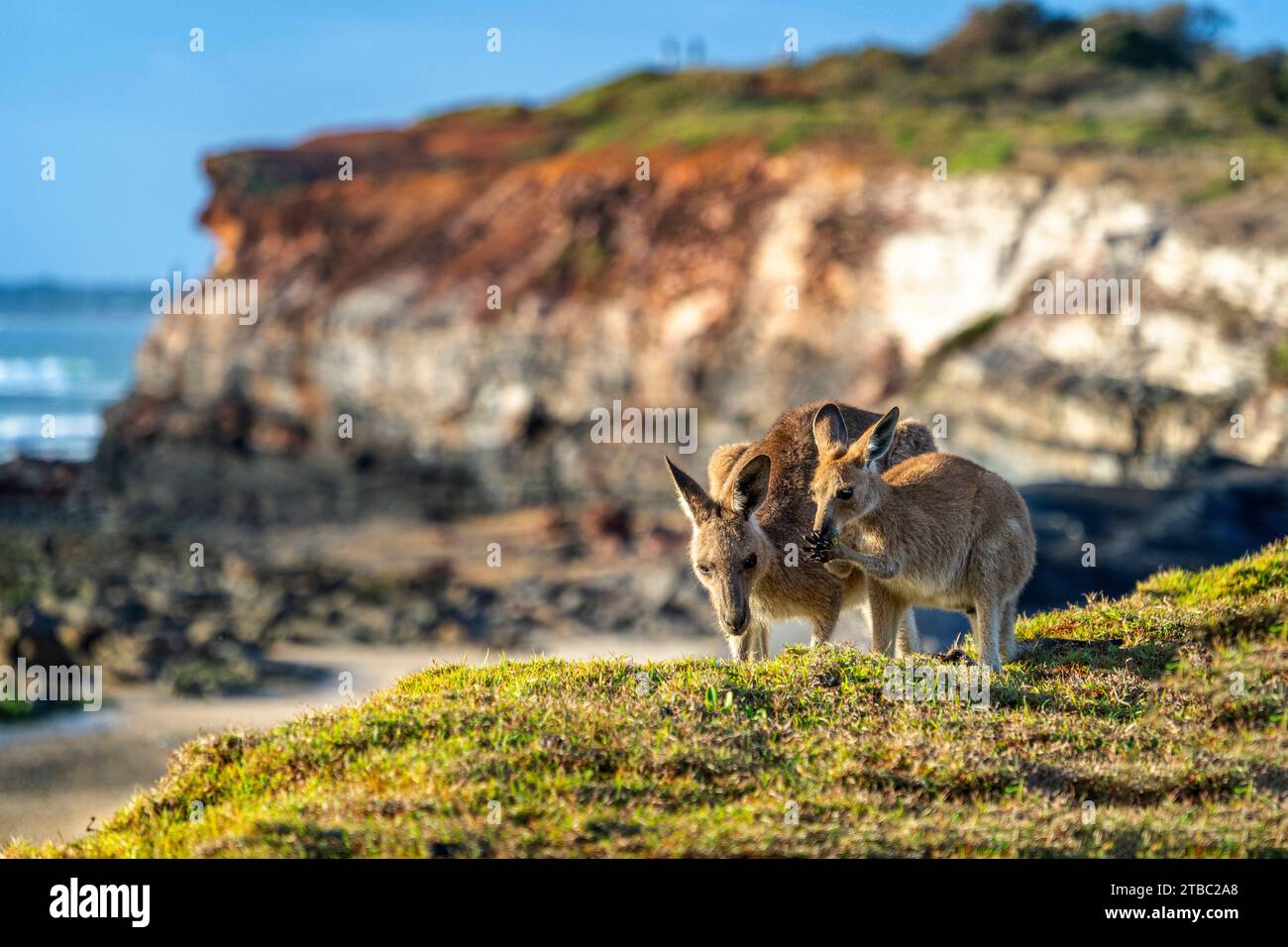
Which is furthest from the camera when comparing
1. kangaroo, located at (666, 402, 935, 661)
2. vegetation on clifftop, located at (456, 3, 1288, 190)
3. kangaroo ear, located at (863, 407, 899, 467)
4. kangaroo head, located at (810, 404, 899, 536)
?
vegetation on clifftop, located at (456, 3, 1288, 190)

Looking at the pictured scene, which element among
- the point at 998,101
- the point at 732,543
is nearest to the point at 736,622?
the point at 732,543

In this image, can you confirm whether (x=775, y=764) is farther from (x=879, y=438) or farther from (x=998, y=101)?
(x=998, y=101)

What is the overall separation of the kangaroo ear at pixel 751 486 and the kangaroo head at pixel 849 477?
336mm

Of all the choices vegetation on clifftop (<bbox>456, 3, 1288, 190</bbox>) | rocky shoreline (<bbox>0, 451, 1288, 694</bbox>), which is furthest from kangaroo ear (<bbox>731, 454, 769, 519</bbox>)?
vegetation on clifftop (<bbox>456, 3, 1288, 190</bbox>)

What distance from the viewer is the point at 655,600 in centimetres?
3553

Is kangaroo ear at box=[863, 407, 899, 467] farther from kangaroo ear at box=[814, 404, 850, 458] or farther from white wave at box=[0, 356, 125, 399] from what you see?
white wave at box=[0, 356, 125, 399]

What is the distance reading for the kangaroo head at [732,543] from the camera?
9695 mm

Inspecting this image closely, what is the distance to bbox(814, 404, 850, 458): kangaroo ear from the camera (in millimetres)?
9641

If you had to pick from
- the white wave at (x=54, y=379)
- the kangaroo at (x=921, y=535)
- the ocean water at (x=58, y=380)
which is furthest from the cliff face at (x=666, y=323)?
the white wave at (x=54, y=379)

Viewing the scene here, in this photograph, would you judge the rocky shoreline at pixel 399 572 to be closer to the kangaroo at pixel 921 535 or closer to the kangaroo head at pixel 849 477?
the kangaroo at pixel 921 535

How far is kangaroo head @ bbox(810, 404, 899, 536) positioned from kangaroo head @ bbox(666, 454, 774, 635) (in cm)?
44

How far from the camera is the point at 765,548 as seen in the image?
999 cm

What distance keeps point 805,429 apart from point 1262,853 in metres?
4.55
